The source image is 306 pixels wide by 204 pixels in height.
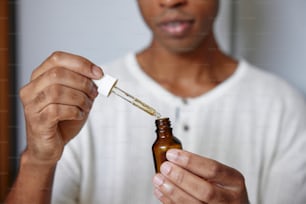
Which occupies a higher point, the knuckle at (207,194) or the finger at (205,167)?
the finger at (205,167)

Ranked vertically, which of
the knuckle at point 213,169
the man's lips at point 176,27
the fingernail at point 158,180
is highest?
the man's lips at point 176,27

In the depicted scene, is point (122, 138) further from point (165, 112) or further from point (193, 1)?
point (193, 1)

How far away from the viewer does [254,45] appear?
0.49 metres

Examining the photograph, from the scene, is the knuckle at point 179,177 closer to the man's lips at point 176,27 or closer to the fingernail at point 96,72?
the fingernail at point 96,72

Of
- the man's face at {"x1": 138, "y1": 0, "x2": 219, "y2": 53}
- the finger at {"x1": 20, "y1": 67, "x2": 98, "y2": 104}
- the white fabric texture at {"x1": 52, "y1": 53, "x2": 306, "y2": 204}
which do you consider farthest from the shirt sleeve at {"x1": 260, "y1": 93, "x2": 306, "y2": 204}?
the finger at {"x1": 20, "y1": 67, "x2": 98, "y2": 104}

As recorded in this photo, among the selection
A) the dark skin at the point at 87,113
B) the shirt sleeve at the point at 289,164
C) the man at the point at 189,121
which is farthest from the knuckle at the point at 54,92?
the shirt sleeve at the point at 289,164

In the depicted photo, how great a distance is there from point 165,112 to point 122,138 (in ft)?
0.17

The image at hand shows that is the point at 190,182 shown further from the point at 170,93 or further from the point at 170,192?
the point at 170,93

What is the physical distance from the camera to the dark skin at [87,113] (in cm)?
27

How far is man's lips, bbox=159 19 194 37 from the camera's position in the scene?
0.42 m

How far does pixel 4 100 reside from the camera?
0.41 metres

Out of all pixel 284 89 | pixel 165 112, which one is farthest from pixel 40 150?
pixel 284 89

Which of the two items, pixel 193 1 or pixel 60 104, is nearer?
pixel 60 104

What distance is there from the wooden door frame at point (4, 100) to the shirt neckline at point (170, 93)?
13cm
